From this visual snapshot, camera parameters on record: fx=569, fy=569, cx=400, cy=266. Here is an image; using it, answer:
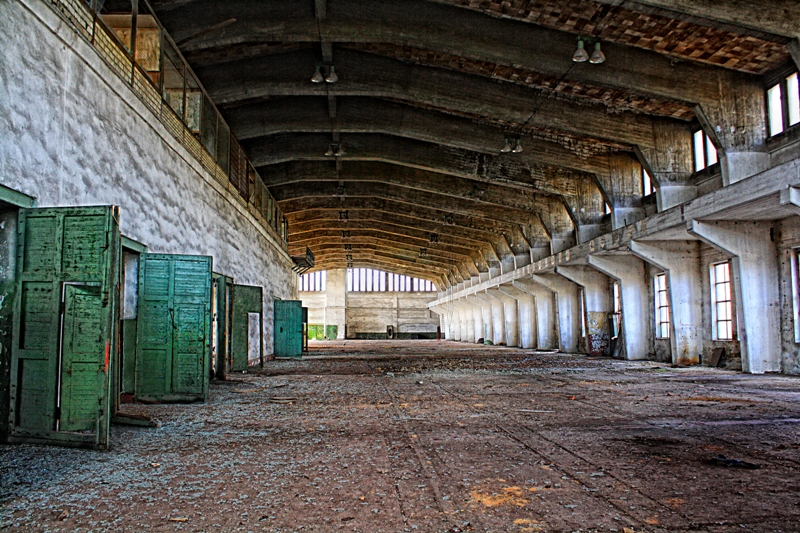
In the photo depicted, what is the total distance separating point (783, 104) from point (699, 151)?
10.6ft

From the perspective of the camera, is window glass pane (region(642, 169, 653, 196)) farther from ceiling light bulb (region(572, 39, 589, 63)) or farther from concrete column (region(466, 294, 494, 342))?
concrete column (region(466, 294, 494, 342))

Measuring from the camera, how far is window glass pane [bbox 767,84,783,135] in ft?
42.4

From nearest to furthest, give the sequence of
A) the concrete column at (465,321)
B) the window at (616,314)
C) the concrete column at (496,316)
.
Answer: the window at (616,314) → the concrete column at (496,316) → the concrete column at (465,321)

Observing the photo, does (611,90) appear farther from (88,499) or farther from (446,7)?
(88,499)

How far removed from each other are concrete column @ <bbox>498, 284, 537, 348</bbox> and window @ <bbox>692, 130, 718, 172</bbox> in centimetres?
1567

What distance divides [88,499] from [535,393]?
7.27m

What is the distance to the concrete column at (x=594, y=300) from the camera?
877 inches

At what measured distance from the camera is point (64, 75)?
6602 millimetres

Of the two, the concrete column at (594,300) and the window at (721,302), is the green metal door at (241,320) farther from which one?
the concrete column at (594,300)

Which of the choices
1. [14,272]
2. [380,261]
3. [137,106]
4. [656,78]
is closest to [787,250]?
[656,78]

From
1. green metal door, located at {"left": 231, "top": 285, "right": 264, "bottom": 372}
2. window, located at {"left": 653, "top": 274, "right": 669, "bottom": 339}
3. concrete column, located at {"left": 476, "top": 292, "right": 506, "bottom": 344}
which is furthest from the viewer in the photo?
concrete column, located at {"left": 476, "top": 292, "right": 506, "bottom": 344}

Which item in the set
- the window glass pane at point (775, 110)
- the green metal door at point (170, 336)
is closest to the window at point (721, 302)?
the window glass pane at point (775, 110)

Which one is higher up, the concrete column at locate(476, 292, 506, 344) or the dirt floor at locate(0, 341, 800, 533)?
the concrete column at locate(476, 292, 506, 344)

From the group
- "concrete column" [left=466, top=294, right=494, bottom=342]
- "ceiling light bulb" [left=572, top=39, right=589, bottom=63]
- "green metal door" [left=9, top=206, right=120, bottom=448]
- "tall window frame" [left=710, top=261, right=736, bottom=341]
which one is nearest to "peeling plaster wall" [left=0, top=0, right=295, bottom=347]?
"green metal door" [left=9, top=206, right=120, bottom=448]
